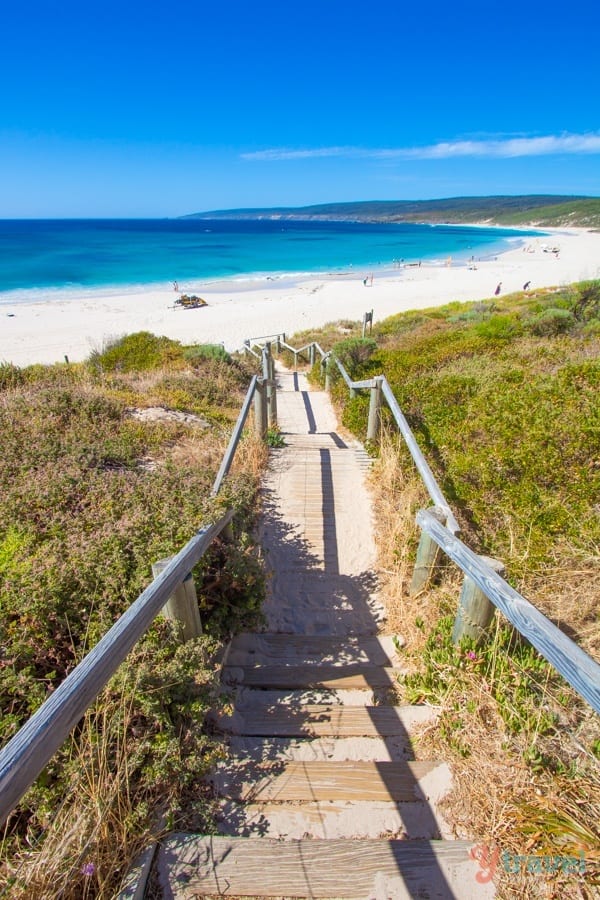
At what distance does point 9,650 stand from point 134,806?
94 centimetres

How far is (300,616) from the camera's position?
3.80 metres

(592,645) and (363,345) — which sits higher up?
(363,345)

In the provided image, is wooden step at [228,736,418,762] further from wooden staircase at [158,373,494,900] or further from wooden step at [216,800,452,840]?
wooden step at [216,800,452,840]

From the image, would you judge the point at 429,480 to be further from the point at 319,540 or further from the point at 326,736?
the point at 326,736

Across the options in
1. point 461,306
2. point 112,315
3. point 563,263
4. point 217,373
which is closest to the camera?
point 217,373

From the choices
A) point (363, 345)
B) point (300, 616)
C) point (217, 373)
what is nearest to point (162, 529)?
point (300, 616)

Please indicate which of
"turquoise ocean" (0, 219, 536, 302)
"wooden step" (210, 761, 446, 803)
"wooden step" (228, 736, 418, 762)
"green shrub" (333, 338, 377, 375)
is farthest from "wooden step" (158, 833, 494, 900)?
"turquoise ocean" (0, 219, 536, 302)

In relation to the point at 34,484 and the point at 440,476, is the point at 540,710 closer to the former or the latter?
the point at 440,476

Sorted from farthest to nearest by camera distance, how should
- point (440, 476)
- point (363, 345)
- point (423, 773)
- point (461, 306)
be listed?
point (461, 306) < point (363, 345) < point (440, 476) < point (423, 773)

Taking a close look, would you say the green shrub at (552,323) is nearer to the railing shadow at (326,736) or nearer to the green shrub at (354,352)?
the green shrub at (354,352)

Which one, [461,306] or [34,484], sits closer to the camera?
[34,484]

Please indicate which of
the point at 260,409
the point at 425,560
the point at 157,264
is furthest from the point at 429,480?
the point at 157,264

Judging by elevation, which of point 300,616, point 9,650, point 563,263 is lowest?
point 300,616

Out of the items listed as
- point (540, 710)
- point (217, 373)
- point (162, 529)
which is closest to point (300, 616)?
point (162, 529)
